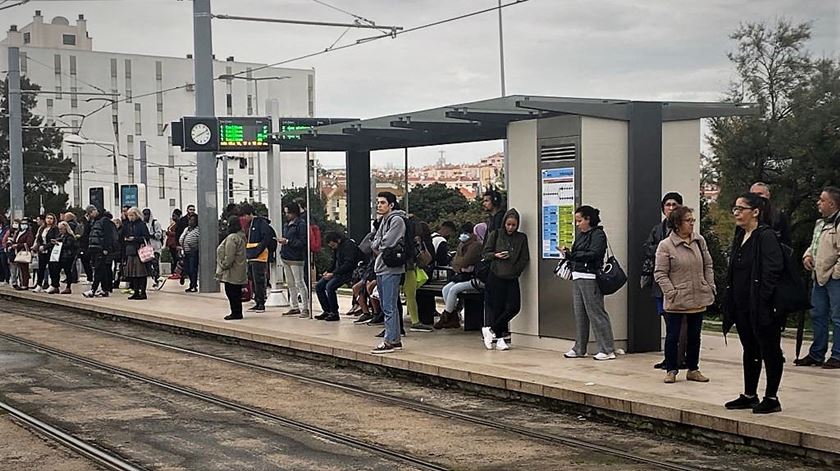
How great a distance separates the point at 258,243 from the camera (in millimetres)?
19000

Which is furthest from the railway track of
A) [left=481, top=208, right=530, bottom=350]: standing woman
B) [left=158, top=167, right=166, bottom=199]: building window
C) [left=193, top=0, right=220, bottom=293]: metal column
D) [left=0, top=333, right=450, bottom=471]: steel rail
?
[left=158, top=167, right=166, bottom=199]: building window

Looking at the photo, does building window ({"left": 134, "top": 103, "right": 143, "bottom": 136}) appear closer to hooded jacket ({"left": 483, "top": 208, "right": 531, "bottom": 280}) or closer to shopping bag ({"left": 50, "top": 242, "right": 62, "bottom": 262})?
shopping bag ({"left": 50, "top": 242, "right": 62, "bottom": 262})

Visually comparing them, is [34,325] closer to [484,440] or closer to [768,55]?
[484,440]

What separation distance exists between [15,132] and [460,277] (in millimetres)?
21778

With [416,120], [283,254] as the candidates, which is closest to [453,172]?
[283,254]

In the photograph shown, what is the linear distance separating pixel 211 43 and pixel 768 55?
2749 centimetres

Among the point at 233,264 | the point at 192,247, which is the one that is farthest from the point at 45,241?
the point at 233,264

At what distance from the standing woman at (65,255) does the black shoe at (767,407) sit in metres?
19.0

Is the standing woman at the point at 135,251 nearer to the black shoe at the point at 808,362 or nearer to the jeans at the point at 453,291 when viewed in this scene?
the jeans at the point at 453,291

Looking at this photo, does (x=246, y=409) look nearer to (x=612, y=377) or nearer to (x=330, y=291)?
(x=612, y=377)

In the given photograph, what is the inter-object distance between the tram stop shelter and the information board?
12 mm

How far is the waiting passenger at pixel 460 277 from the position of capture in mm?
14781

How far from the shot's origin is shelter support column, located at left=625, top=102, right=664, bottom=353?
1282 cm

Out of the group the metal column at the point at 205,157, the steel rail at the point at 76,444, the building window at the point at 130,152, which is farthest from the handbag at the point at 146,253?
the building window at the point at 130,152
